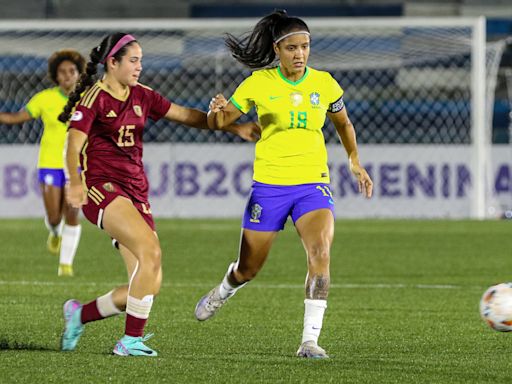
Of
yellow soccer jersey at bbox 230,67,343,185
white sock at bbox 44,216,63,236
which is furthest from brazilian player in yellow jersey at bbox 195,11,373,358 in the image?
white sock at bbox 44,216,63,236

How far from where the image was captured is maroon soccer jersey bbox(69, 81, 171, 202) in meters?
7.29

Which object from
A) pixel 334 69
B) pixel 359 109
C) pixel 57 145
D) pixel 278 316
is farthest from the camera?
pixel 334 69

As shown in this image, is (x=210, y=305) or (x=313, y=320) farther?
(x=210, y=305)

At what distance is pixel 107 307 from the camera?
741 centimetres

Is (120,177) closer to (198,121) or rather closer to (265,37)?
(198,121)

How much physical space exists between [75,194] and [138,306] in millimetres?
727

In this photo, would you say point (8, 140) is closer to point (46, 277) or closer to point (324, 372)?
point (46, 277)

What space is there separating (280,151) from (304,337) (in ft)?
3.85

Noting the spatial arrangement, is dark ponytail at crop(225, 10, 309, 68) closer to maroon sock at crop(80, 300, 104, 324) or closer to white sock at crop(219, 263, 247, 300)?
white sock at crop(219, 263, 247, 300)

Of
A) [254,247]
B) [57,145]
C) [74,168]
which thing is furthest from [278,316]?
[57,145]

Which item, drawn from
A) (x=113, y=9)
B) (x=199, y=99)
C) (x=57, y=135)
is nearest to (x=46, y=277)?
(x=57, y=135)

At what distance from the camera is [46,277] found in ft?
41.3

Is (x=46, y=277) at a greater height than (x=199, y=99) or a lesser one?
lesser

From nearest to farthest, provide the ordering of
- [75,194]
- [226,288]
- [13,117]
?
[75,194], [226,288], [13,117]
